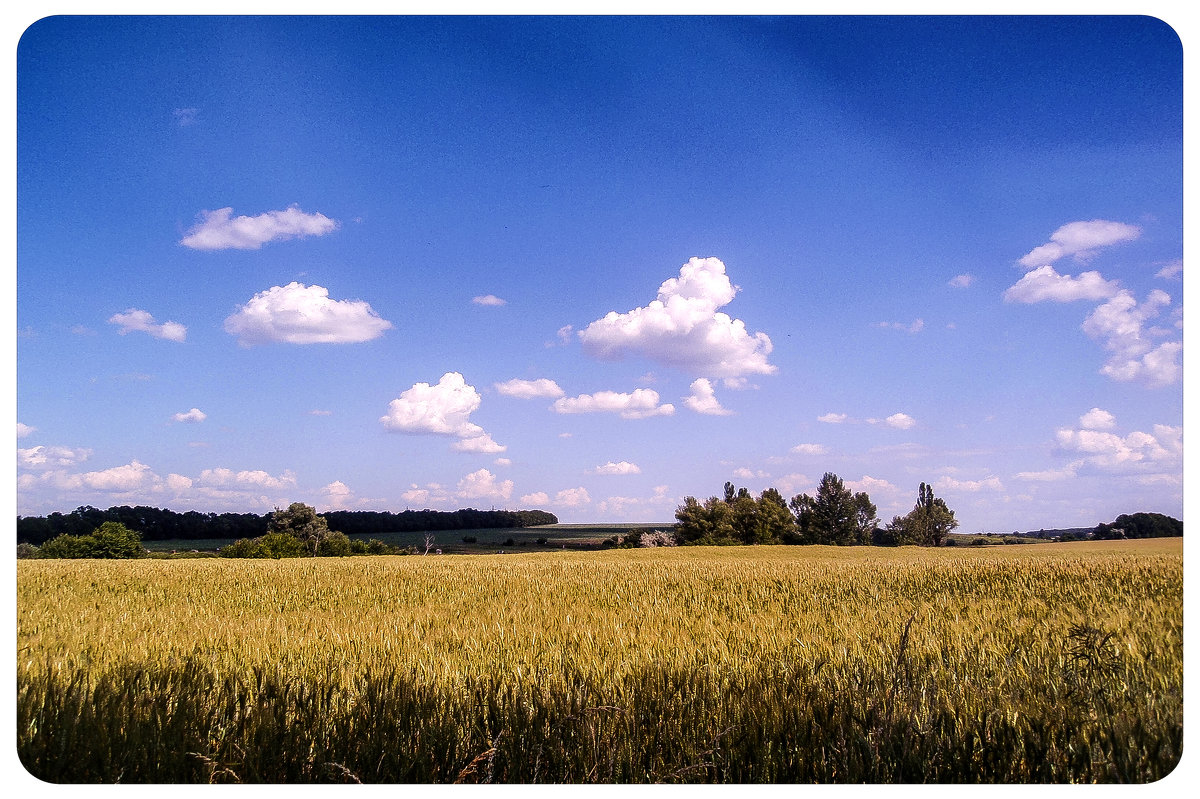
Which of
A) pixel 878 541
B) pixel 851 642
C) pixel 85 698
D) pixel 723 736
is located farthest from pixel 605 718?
pixel 878 541

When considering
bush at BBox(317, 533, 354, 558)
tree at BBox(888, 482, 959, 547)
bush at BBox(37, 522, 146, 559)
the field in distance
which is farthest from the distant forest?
bush at BBox(317, 533, 354, 558)

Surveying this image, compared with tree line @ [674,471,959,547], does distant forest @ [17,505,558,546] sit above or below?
above

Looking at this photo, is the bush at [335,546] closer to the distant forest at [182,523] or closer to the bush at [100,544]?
the distant forest at [182,523]

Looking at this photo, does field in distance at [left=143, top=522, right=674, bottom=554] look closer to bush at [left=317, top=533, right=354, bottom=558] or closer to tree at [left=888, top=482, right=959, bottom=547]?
bush at [left=317, top=533, right=354, bottom=558]

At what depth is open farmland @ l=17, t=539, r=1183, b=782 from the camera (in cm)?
249

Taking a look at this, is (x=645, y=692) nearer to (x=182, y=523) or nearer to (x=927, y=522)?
(x=182, y=523)

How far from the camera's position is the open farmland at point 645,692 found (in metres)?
2.49

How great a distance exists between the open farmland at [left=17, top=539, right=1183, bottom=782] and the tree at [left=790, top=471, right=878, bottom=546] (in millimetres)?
34352

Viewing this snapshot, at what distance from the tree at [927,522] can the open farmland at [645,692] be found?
2.06 m

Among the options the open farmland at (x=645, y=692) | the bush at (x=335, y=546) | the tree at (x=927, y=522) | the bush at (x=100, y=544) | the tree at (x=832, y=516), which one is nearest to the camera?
the open farmland at (x=645, y=692)

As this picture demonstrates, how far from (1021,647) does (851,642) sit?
2.55ft

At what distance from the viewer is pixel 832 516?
40.5 meters

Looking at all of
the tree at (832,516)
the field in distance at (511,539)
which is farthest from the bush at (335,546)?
the tree at (832,516)

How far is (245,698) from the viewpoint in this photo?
282 centimetres
